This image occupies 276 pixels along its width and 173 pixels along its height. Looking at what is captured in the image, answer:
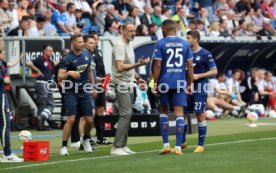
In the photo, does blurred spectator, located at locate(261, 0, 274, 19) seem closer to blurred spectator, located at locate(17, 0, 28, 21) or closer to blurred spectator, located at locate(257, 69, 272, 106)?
blurred spectator, located at locate(257, 69, 272, 106)

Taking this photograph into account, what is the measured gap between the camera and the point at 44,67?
24.4 meters

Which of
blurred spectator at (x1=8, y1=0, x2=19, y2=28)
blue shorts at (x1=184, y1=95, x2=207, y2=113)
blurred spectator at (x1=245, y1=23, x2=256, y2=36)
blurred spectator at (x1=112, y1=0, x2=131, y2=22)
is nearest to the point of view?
blue shorts at (x1=184, y1=95, x2=207, y2=113)

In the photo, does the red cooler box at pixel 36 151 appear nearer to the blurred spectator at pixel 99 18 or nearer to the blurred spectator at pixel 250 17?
the blurred spectator at pixel 99 18

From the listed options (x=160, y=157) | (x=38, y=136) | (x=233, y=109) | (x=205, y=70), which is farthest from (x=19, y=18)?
(x=160, y=157)

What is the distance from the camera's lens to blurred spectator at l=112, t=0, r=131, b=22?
30422 mm

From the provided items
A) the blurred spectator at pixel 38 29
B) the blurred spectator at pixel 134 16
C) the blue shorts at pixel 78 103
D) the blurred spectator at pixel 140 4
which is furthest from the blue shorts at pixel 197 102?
the blurred spectator at pixel 140 4

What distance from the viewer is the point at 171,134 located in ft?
71.1

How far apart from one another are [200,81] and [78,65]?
7.28 ft

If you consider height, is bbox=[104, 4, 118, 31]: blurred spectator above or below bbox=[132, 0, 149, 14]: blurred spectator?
below

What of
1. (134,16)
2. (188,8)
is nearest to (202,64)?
(134,16)

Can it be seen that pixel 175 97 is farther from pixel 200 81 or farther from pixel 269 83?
pixel 269 83

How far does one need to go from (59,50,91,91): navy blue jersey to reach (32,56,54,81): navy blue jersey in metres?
7.65

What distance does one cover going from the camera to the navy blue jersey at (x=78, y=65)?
54.5 ft

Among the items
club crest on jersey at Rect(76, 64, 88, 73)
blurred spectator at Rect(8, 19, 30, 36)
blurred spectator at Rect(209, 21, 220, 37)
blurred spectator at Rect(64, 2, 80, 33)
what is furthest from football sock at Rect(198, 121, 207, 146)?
blurred spectator at Rect(209, 21, 220, 37)
